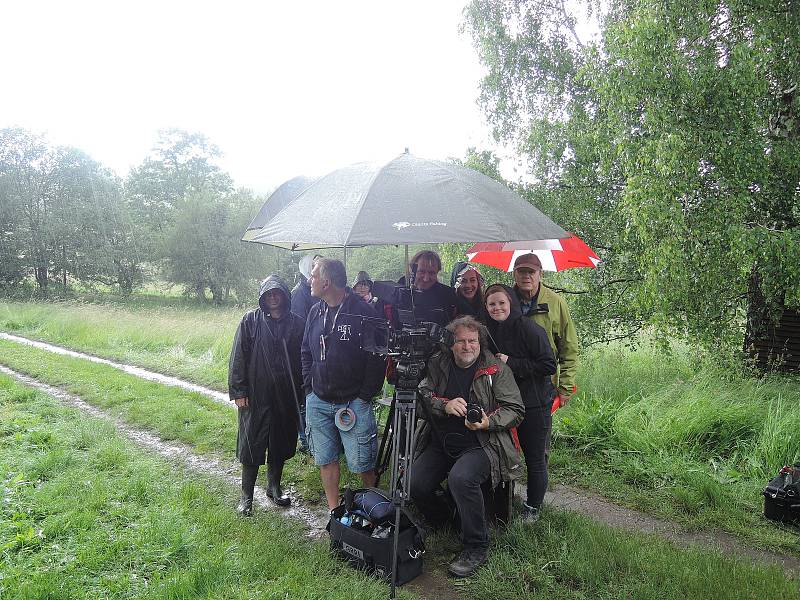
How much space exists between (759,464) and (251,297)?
2982 centimetres

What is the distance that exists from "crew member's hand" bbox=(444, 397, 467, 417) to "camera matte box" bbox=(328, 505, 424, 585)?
2.25 feet

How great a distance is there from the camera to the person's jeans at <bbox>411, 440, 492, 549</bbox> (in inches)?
126

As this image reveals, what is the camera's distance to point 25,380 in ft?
28.6

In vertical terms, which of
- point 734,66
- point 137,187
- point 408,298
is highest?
point 137,187

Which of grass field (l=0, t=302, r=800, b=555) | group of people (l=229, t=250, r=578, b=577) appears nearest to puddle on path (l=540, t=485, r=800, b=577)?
grass field (l=0, t=302, r=800, b=555)

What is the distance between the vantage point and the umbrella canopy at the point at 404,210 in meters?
2.77

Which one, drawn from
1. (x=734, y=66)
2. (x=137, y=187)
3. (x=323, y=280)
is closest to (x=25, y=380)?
(x=323, y=280)

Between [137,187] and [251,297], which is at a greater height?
[137,187]

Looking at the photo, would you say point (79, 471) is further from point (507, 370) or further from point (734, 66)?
point (734, 66)

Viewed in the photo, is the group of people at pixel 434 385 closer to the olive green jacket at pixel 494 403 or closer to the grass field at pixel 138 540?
the olive green jacket at pixel 494 403

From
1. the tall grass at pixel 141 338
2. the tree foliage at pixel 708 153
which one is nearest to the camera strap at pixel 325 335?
the tree foliage at pixel 708 153

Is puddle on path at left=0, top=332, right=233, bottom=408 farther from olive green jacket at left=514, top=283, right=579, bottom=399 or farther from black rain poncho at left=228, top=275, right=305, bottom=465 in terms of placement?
olive green jacket at left=514, top=283, right=579, bottom=399

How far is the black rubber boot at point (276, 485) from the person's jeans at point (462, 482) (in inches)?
47.4

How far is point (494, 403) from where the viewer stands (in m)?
3.40
